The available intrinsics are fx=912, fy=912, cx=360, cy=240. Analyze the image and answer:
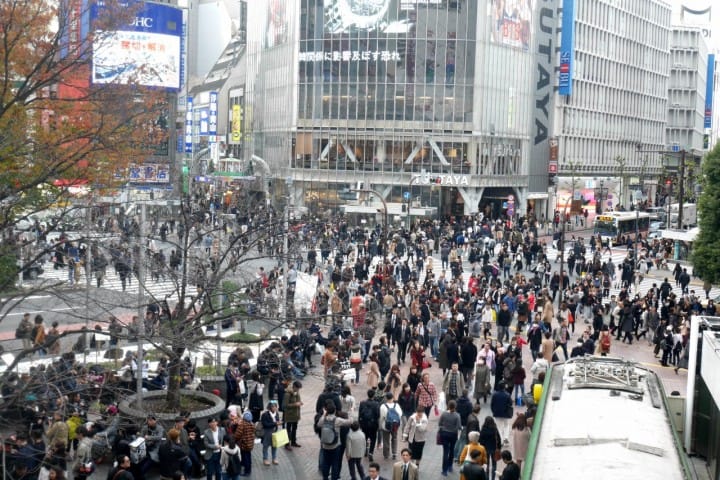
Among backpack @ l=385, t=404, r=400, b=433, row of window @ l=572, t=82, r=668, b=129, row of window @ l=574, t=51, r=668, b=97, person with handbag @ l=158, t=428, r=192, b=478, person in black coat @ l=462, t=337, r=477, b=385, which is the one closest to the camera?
person with handbag @ l=158, t=428, r=192, b=478

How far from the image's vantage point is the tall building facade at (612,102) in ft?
280

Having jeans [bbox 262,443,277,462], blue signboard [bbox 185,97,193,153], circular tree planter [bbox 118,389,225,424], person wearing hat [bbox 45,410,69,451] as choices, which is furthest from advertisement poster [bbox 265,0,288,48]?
person wearing hat [bbox 45,410,69,451]

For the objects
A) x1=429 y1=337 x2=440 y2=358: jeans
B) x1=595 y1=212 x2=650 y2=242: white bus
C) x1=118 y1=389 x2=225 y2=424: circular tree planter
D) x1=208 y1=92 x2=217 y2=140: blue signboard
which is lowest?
x1=429 y1=337 x2=440 y2=358: jeans

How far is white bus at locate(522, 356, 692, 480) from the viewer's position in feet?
29.3

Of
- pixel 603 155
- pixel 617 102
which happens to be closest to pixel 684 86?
pixel 617 102

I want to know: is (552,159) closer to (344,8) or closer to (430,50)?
(430,50)

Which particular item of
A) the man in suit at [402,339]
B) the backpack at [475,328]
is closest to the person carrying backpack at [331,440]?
the man in suit at [402,339]

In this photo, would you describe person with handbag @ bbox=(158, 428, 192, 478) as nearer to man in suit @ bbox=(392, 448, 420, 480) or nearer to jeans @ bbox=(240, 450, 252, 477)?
jeans @ bbox=(240, 450, 252, 477)

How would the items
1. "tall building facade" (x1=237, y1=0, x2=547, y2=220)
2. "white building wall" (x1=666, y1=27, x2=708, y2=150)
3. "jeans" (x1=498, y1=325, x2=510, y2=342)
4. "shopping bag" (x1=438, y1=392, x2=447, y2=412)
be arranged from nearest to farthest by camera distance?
1. "shopping bag" (x1=438, y1=392, x2=447, y2=412)
2. "jeans" (x1=498, y1=325, x2=510, y2=342)
3. "tall building facade" (x1=237, y1=0, x2=547, y2=220)
4. "white building wall" (x1=666, y1=27, x2=708, y2=150)

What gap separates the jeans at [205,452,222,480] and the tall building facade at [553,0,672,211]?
66829 millimetres

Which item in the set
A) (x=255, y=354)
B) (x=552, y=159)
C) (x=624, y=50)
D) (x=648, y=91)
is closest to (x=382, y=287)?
(x=255, y=354)

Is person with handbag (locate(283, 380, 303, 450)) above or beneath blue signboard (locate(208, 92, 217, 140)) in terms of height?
beneath

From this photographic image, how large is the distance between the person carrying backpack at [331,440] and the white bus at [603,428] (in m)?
3.90

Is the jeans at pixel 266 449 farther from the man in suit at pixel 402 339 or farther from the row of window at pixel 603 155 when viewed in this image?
the row of window at pixel 603 155
